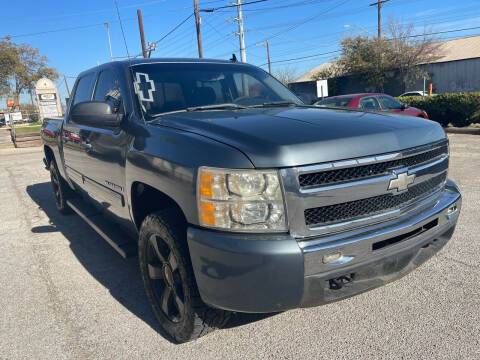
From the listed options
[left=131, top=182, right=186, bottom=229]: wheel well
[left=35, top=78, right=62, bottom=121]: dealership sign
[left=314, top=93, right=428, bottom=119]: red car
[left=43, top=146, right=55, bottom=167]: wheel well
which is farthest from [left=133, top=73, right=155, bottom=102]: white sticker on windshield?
[left=35, top=78, right=62, bottom=121]: dealership sign

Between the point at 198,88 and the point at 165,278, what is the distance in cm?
158

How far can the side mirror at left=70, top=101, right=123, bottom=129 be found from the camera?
284 centimetres

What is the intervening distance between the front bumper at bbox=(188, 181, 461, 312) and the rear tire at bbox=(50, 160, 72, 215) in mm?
3987

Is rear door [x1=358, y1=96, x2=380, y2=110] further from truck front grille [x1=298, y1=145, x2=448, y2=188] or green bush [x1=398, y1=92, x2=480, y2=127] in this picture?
truck front grille [x1=298, y1=145, x2=448, y2=188]

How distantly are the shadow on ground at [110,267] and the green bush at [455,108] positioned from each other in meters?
13.6

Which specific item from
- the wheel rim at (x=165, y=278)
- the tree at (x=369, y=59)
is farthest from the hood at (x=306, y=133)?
the tree at (x=369, y=59)

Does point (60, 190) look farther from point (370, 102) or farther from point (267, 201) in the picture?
point (370, 102)

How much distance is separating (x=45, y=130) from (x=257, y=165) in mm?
4749

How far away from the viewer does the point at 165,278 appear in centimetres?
252

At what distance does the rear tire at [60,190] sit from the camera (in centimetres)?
536

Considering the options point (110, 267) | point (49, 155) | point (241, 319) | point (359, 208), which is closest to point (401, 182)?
point (359, 208)

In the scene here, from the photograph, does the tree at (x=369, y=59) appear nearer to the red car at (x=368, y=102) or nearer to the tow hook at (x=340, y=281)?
the red car at (x=368, y=102)

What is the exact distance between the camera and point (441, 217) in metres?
2.46

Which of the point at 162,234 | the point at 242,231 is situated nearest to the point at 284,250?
the point at 242,231
